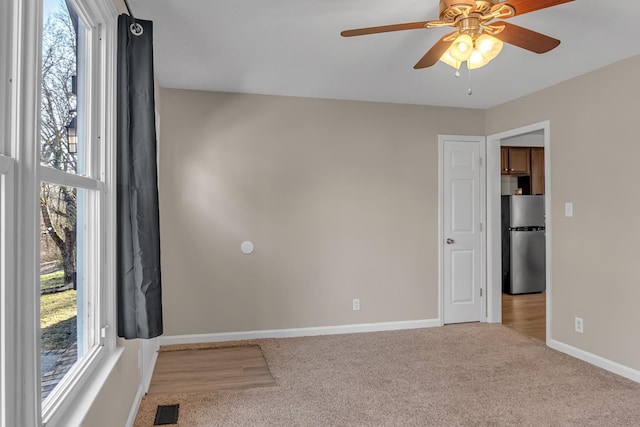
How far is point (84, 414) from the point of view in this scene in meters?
1.45

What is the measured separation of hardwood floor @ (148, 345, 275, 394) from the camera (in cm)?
300

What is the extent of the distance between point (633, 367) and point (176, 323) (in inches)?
144

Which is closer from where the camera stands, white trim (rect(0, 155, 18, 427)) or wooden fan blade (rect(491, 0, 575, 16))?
white trim (rect(0, 155, 18, 427))

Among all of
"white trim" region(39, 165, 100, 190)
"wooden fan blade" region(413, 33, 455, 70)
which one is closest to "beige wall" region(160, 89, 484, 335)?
"wooden fan blade" region(413, 33, 455, 70)

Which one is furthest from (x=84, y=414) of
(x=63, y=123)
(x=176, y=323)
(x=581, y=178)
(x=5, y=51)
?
(x=581, y=178)

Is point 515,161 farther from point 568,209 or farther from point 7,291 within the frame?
point 7,291

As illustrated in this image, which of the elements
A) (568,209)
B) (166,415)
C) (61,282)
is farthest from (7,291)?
(568,209)

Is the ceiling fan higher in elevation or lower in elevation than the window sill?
higher

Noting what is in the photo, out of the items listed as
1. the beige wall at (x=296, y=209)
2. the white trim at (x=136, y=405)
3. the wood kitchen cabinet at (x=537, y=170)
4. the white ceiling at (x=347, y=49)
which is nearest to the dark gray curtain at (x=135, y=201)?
the white ceiling at (x=347, y=49)

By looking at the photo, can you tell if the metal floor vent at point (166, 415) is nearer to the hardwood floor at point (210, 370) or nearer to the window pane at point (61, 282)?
the hardwood floor at point (210, 370)

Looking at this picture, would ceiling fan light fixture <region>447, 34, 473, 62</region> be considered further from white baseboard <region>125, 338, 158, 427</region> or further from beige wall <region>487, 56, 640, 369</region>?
white baseboard <region>125, 338, 158, 427</region>

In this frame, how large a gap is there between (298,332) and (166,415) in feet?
5.83

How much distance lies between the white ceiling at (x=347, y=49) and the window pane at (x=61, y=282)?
1.32 meters

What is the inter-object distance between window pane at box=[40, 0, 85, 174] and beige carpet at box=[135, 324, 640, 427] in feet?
5.41
